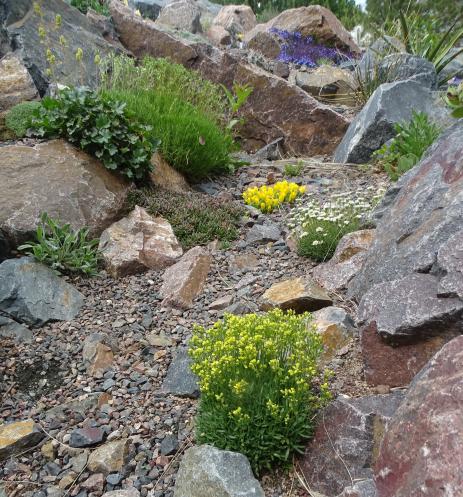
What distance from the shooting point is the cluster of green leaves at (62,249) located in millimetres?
4609

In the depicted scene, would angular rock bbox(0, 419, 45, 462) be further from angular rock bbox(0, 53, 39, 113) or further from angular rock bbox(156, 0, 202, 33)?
angular rock bbox(156, 0, 202, 33)

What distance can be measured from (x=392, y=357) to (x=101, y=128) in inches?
148

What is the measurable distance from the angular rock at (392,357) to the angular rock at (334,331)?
33 centimetres

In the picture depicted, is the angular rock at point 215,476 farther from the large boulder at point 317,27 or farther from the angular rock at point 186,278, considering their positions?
the large boulder at point 317,27

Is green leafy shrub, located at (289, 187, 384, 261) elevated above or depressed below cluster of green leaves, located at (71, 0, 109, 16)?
above

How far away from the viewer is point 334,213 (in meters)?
5.00

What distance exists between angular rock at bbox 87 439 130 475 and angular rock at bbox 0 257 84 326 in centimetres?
146

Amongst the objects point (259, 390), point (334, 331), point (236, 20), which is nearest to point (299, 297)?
point (334, 331)

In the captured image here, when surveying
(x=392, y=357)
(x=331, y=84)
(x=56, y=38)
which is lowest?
(x=56, y=38)

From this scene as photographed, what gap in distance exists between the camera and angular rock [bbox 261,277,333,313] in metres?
3.72

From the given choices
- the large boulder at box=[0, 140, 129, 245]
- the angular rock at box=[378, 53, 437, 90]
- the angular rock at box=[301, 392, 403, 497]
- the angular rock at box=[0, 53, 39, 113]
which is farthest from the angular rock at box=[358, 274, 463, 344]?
the angular rock at box=[378, 53, 437, 90]

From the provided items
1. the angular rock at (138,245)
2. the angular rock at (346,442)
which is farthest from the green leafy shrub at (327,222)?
the angular rock at (346,442)

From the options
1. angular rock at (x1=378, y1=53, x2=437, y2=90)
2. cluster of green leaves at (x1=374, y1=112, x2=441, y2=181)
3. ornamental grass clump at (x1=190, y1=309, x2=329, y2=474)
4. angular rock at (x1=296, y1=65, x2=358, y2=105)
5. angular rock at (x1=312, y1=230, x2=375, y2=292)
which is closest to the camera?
ornamental grass clump at (x1=190, y1=309, x2=329, y2=474)

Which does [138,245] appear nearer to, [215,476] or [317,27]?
[215,476]
